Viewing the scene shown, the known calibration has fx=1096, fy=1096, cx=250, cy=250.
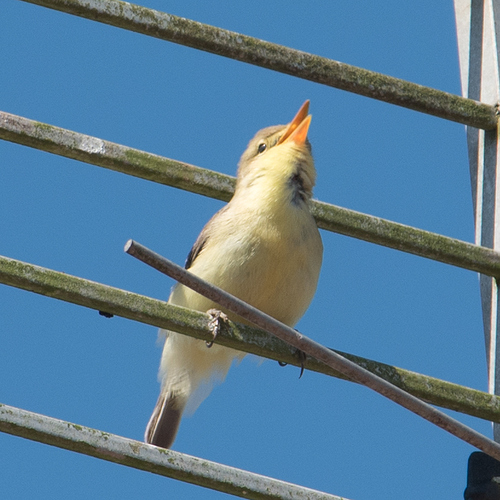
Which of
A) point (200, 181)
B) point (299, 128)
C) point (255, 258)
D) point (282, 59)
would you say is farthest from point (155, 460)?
point (299, 128)

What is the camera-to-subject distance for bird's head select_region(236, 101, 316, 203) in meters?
5.36

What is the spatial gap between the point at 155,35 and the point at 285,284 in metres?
1.30

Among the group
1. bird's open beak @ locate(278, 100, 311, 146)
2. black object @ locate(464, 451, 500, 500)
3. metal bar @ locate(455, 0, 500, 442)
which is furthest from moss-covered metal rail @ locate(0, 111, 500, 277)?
bird's open beak @ locate(278, 100, 311, 146)

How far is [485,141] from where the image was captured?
4820mm

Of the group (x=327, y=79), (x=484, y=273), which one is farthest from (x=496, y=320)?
(x=327, y=79)

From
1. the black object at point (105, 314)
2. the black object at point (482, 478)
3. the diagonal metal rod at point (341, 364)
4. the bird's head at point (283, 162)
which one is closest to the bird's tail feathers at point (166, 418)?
the bird's head at point (283, 162)

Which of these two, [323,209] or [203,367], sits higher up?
[323,209]

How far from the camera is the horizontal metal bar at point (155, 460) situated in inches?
132

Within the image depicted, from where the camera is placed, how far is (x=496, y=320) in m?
4.42

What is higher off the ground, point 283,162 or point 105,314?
point 283,162

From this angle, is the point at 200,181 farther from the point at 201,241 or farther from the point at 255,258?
the point at 201,241

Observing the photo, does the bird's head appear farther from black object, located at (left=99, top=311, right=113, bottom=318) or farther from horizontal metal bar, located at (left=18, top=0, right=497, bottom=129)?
black object, located at (left=99, top=311, right=113, bottom=318)

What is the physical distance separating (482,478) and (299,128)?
2.42 m

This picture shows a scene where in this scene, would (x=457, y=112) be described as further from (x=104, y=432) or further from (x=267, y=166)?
(x=104, y=432)
